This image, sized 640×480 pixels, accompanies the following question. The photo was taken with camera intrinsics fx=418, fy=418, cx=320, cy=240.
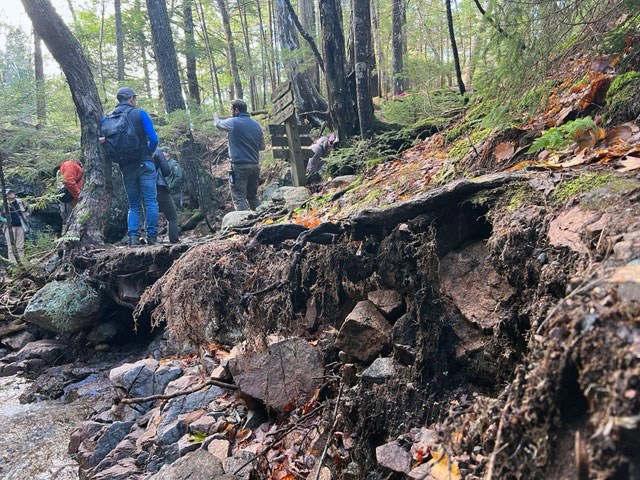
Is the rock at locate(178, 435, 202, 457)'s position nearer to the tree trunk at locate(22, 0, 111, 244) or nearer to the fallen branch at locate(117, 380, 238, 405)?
the fallen branch at locate(117, 380, 238, 405)

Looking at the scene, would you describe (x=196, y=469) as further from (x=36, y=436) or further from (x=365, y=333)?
(x=36, y=436)

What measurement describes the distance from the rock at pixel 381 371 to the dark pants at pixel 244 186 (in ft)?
19.8

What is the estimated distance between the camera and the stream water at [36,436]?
182 inches

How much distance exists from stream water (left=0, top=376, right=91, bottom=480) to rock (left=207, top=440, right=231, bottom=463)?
1901mm

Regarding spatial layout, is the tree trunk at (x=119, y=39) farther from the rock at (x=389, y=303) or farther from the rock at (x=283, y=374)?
the rock at (x=389, y=303)

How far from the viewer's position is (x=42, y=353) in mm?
7699

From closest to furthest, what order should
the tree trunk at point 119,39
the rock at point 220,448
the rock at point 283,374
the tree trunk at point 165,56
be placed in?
the rock at point 220,448 → the rock at point 283,374 → the tree trunk at point 165,56 → the tree trunk at point 119,39

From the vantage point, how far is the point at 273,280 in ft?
11.2

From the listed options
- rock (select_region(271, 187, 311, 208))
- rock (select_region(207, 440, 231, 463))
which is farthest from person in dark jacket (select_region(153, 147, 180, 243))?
rock (select_region(207, 440, 231, 463))

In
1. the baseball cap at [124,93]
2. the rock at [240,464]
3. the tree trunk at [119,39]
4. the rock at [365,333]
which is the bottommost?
the rock at [240,464]

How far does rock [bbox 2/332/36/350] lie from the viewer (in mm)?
8438

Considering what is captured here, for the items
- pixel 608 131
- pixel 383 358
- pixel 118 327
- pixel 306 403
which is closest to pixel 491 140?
pixel 608 131

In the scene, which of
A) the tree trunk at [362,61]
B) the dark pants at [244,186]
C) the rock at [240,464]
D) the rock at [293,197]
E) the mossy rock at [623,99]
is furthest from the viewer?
the dark pants at [244,186]

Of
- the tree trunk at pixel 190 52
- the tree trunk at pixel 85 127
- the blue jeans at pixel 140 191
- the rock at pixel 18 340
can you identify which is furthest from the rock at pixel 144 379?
the tree trunk at pixel 190 52
